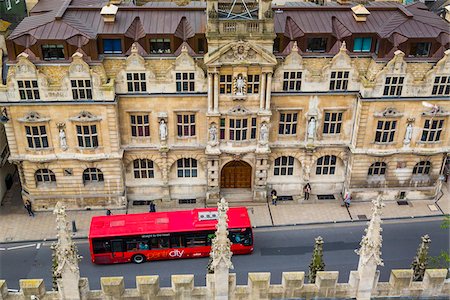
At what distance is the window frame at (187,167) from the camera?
195 feet

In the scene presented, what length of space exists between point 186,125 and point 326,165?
16.0 metres

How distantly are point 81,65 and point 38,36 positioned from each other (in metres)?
4.89

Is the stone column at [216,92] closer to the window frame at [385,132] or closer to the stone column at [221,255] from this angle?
the window frame at [385,132]

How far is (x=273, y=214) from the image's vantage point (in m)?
60.2

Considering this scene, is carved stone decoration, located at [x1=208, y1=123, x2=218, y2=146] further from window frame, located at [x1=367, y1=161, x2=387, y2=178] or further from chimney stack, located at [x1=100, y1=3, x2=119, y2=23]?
window frame, located at [x1=367, y1=161, x2=387, y2=178]

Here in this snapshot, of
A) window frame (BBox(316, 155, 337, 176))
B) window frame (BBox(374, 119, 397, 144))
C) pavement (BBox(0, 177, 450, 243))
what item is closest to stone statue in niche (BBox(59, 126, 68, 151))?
pavement (BBox(0, 177, 450, 243))

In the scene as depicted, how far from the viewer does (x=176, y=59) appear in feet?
172

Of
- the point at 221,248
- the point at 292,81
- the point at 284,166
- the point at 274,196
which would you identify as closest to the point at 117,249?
the point at 274,196

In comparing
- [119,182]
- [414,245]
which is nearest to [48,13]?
[119,182]

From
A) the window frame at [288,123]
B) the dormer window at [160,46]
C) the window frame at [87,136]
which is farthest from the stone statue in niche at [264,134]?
the window frame at [87,136]

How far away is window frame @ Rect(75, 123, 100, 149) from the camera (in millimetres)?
54688

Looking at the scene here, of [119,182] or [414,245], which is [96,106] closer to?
[119,182]

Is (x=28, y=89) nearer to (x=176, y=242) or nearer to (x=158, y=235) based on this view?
(x=158, y=235)

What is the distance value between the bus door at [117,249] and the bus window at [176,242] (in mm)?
4609
